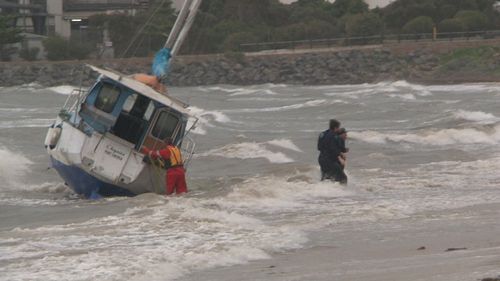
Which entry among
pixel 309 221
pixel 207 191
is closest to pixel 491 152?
pixel 207 191

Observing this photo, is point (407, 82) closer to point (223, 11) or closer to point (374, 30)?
point (374, 30)

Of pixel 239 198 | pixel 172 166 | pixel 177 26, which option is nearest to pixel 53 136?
pixel 172 166

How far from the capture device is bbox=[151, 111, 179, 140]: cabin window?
1908 cm

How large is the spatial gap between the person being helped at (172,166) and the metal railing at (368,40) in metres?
59.3

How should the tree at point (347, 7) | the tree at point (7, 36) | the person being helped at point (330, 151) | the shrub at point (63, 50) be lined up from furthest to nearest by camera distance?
the tree at point (347, 7), the shrub at point (63, 50), the tree at point (7, 36), the person being helped at point (330, 151)

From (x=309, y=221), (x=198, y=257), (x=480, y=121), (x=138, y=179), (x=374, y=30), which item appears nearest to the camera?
(x=198, y=257)

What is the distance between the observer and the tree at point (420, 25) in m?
80.2

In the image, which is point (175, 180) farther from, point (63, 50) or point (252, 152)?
point (63, 50)

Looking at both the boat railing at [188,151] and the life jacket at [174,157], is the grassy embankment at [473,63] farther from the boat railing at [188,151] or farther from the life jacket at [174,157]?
the life jacket at [174,157]

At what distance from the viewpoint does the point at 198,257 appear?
12227 mm

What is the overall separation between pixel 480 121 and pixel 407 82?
32.6 m

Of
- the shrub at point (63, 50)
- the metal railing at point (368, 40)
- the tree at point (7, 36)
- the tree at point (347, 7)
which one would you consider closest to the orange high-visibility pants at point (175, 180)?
the metal railing at point (368, 40)

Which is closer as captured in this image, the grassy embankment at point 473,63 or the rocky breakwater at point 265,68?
the grassy embankment at point 473,63

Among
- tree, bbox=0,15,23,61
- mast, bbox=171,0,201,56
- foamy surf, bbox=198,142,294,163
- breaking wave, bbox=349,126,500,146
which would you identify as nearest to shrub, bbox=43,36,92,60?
tree, bbox=0,15,23,61
